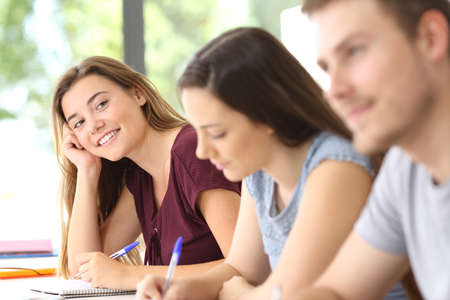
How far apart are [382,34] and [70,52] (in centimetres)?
425

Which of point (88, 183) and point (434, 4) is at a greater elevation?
point (434, 4)

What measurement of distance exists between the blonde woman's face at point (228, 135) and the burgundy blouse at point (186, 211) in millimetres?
568

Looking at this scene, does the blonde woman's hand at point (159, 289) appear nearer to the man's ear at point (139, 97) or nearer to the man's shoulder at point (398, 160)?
the man's shoulder at point (398, 160)

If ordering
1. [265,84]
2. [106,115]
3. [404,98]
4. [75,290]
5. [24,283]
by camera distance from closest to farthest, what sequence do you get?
[404,98] → [265,84] → [75,290] → [24,283] → [106,115]

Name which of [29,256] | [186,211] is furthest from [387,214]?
[29,256]

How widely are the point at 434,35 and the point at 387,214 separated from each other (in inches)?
11.4

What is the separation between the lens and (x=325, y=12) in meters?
0.91

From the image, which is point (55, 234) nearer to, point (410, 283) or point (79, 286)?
point (79, 286)

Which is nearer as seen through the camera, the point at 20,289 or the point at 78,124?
the point at 20,289

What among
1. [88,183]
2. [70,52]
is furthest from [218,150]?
[70,52]

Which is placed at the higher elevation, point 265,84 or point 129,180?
point 265,84

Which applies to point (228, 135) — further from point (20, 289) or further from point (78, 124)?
point (78, 124)

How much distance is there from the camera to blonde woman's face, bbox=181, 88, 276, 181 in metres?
1.22

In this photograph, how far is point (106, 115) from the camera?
6.80ft
